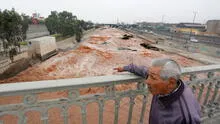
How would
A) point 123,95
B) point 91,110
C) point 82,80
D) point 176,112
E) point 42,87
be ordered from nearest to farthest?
1. point 176,112
2. point 42,87
3. point 82,80
4. point 123,95
5. point 91,110

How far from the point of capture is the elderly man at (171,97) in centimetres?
82

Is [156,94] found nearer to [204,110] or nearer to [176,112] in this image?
[176,112]

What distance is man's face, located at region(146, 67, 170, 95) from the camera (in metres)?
0.90

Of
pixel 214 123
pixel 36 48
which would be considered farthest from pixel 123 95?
pixel 36 48

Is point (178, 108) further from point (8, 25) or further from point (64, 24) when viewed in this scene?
point (64, 24)

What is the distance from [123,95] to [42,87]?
2.15 ft

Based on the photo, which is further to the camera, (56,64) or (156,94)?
(56,64)

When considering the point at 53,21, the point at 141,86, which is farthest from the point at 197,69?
the point at 53,21

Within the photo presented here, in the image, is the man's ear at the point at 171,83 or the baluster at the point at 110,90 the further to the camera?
the baluster at the point at 110,90

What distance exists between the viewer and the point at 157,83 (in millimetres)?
911

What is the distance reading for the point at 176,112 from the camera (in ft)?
2.75

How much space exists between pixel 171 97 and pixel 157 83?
109 mm

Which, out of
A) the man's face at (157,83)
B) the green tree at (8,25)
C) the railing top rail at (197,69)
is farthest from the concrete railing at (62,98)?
the green tree at (8,25)

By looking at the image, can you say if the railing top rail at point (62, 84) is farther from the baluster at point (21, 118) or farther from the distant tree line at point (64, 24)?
the distant tree line at point (64, 24)
